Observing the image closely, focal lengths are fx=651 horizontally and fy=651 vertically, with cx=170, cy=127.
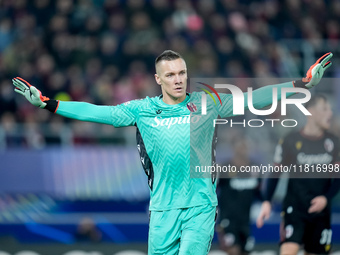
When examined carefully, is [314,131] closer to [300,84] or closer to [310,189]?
[310,189]

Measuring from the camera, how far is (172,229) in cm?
619

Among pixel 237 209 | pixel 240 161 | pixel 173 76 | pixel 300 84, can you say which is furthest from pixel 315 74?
pixel 237 209

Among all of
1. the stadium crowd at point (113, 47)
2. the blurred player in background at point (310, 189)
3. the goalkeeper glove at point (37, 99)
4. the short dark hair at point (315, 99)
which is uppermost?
the stadium crowd at point (113, 47)

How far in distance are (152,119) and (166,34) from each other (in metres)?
9.49

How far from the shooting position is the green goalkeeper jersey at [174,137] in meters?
6.23

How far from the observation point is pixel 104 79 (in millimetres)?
14461

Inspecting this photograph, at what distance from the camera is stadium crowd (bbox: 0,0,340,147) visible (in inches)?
545

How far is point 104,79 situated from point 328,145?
7.05 meters

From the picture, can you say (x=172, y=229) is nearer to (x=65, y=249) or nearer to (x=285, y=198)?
(x=285, y=198)

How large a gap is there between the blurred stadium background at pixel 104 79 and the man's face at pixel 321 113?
8.87ft

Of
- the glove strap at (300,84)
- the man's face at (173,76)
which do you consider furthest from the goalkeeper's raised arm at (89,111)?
the glove strap at (300,84)

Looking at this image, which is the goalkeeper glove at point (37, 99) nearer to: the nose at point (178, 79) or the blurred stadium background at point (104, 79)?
the nose at point (178, 79)

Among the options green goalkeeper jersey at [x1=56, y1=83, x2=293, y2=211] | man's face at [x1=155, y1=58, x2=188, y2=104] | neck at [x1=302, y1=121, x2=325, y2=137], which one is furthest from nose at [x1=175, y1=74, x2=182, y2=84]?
neck at [x1=302, y1=121, x2=325, y2=137]

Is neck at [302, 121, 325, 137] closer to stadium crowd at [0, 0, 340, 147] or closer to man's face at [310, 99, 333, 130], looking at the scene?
man's face at [310, 99, 333, 130]
